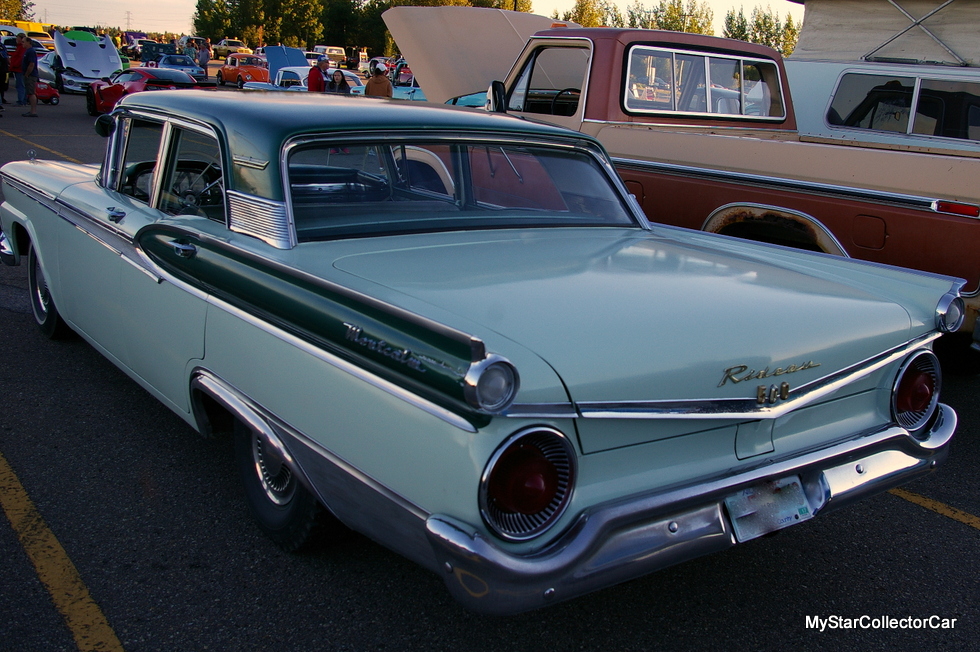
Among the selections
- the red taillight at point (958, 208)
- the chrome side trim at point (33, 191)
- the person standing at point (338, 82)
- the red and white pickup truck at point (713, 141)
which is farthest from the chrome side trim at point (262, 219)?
the person standing at point (338, 82)

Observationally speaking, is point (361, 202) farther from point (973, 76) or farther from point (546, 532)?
point (973, 76)

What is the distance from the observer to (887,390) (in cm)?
273

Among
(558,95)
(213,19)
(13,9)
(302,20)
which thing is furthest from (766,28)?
(13,9)

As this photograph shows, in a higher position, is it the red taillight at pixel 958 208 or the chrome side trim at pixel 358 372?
the red taillight at pixel 958 208

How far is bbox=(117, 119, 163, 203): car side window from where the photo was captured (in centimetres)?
373

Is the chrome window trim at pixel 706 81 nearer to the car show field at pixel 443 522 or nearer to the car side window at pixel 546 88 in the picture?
the car side window at pixel 546 88

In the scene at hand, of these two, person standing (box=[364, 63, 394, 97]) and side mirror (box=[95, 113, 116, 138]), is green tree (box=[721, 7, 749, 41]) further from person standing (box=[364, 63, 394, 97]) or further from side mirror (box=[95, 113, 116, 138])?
side mirror (box=[95, 113, 116, 138])

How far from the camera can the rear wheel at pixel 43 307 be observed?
4805mm

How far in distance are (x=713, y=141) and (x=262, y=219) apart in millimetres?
2981

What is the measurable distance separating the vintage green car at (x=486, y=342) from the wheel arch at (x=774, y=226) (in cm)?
94

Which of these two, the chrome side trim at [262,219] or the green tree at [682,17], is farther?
the green tree at [682,17]

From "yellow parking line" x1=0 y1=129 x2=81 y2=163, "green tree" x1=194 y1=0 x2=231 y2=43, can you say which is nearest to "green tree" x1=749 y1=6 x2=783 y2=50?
"yellow parking line" x1=0 y1=129 x2=81 y2=163

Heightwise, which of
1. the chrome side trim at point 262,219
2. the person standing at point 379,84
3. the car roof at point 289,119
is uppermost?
the person standing at point 379,84

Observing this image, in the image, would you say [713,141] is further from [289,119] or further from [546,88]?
[289,119]
